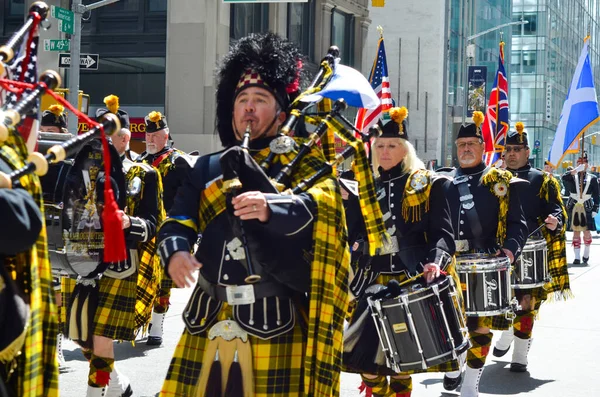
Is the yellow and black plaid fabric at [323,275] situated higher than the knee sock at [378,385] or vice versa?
the yellow and black plaid fabric at [323,275]

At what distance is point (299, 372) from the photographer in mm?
3979

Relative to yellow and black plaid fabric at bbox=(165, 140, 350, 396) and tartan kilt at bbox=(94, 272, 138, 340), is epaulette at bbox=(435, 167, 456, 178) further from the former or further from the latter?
yellow and black plaid fabric at bbox=(165, 140, 350, 396)

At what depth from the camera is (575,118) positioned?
529 inches

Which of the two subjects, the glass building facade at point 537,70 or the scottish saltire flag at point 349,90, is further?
the glass building facade at point 537,70

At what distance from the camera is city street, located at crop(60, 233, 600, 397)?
7422 mm

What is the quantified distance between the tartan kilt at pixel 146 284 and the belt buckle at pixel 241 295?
308 cm

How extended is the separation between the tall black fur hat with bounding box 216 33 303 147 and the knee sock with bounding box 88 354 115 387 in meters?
2.31

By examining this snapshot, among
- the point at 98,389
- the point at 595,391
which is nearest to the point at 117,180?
the point at 98,389

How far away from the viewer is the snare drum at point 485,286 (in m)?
7.04

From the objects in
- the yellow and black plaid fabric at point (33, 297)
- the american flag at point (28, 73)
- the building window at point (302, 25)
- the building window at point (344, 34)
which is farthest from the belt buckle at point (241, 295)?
the building window at point (344, 34)

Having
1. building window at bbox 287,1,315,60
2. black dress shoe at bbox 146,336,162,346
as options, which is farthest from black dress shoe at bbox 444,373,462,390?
building window at bbox 287,1,315,60

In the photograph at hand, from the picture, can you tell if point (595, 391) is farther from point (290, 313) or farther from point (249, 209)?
point (249, 209)

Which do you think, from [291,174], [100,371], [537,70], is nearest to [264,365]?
[291,174]

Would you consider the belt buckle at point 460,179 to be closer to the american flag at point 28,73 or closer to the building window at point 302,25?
the american flag at point 28,73
